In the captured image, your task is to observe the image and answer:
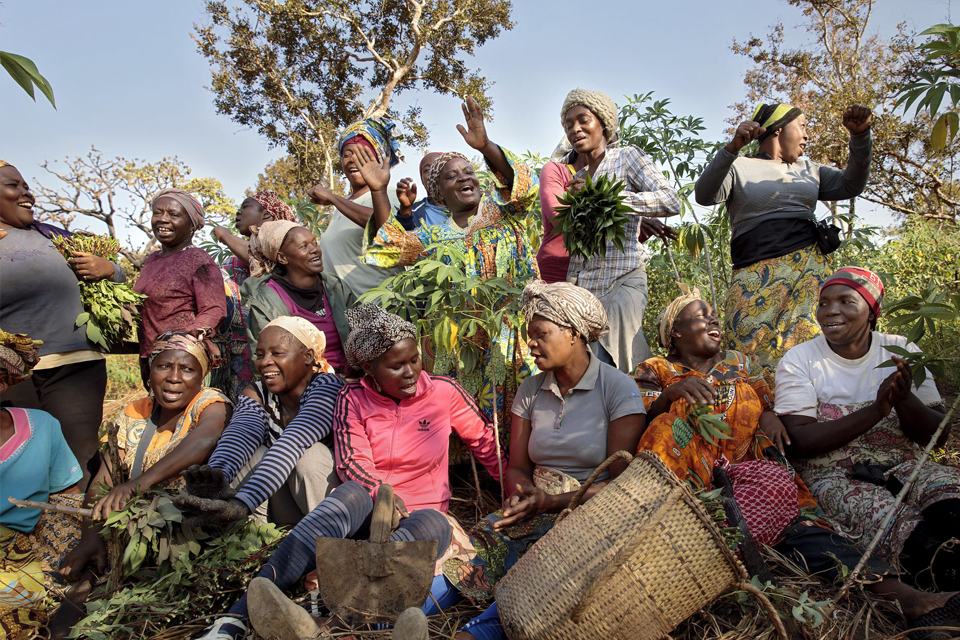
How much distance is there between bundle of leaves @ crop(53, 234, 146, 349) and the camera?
143 inches

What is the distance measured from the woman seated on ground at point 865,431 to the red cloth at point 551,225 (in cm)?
130

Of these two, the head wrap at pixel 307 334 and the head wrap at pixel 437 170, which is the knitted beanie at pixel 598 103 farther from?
the head wrap at pixel 307 334

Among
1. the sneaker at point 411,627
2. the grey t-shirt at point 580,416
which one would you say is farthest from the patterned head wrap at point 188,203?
the sneaker at point 411,627

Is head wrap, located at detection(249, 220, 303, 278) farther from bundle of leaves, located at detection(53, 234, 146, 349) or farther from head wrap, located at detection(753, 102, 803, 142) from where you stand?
head wrap, located at detection(753, 102, 803, 142)

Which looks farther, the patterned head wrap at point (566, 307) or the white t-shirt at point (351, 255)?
the white t-shirt at point (351, 255)

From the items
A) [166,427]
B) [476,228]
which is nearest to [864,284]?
[476,228]

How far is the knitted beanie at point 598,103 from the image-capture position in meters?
3.44

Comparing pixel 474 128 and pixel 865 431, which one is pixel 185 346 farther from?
pixel 865 431

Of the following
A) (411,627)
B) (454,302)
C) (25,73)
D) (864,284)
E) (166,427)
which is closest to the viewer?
(25,73)

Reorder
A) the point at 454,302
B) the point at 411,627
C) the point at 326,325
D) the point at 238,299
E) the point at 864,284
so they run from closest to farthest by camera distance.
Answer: the point at 411,627 < the point at 864,284 < the point at 454,302 < the point at 326,325 < the point at 238,299

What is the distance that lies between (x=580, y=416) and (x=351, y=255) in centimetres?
227

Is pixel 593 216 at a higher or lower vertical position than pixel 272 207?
lower

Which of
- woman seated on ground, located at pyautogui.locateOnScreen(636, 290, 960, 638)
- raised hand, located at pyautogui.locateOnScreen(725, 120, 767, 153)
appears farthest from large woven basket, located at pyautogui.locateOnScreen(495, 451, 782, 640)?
raised hand, located at pyautogui.locateOnScreen(725, 120, 767, 153)

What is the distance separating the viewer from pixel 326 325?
3723mm
